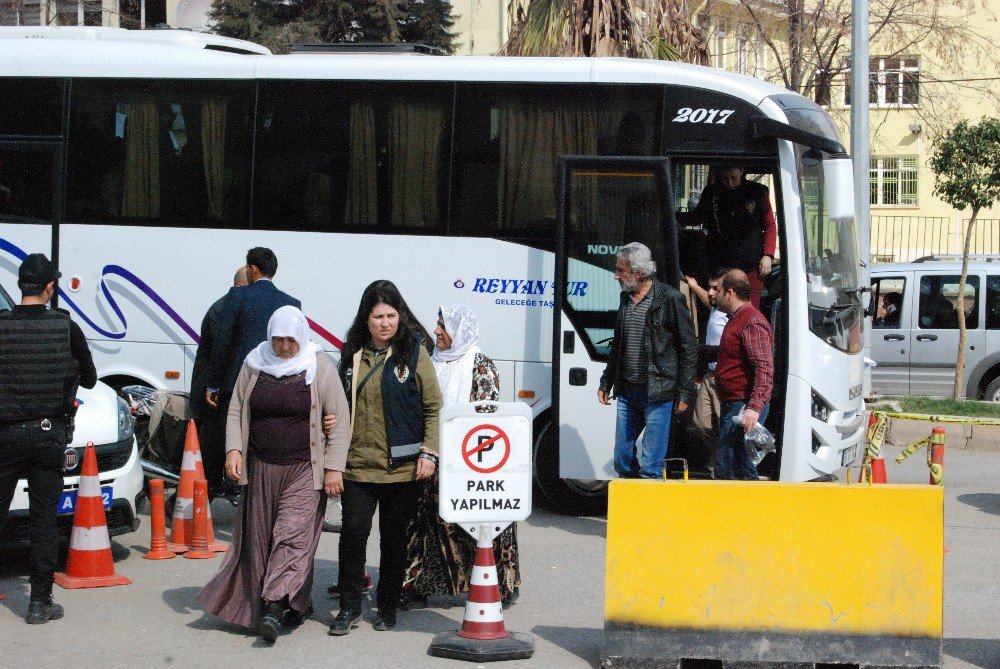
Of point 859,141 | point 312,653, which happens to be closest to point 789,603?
point 312,653

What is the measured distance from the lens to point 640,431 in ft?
30.3

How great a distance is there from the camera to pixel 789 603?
611 cm

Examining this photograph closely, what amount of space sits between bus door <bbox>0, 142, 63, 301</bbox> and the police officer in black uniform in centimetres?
420

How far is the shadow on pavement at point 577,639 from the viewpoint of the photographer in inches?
261

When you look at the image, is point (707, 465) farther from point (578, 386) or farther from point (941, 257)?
Result: point (941, 257)

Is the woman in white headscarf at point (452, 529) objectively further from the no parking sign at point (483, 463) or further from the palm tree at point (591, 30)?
the palm tree at point (591, 30)

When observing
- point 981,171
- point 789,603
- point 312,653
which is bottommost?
point 312,653

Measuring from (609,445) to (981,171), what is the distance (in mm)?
10998

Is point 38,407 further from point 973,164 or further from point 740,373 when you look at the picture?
point 973,164

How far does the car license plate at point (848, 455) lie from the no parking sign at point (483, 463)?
3937mm

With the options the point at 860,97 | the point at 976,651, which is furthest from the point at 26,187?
the point at 860,97

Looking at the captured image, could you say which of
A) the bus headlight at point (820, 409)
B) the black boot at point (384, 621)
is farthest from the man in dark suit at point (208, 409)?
the bus headlight at point (820, 409)

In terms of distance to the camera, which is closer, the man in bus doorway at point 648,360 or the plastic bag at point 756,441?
the plastic bag at point 756,441

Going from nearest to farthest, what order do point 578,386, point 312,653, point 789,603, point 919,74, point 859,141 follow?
point 789,603 → point 312,653 → point 578,386 → point 859,141 → point 919,74
